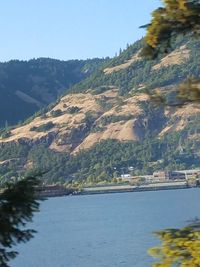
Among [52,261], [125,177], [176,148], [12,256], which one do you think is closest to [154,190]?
[125,177]

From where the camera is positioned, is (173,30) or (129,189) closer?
(173,30)

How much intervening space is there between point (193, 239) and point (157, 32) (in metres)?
1.82

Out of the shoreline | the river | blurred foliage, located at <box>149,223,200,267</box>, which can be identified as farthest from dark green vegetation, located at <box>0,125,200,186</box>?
blurred foliage, located at <box>149,223,200,267</box>

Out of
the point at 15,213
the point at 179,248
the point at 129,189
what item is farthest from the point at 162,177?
the point at 179,248

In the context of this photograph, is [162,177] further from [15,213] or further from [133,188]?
[15,213]

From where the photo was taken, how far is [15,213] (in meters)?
7.55

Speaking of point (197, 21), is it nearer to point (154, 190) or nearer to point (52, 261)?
point (52, 261)

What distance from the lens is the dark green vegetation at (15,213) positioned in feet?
24.5

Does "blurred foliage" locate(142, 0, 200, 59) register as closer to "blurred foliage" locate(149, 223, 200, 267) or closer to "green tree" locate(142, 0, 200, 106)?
"green tree" locate(142, 0, 200, 106)

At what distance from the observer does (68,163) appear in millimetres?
195750

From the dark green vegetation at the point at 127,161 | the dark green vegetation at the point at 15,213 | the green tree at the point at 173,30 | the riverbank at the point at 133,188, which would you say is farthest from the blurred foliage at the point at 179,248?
the dark green vegetation at the point at 127,161

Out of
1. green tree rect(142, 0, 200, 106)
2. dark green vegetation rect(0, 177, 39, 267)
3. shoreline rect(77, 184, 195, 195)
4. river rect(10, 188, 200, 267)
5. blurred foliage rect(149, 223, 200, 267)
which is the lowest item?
river rect(10, 188, 200, 267)

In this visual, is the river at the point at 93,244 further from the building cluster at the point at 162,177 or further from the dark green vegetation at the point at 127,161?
the dark green vegetation at the point at 127,161

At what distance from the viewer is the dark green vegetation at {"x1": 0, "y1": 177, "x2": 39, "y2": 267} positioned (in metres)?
7.47
